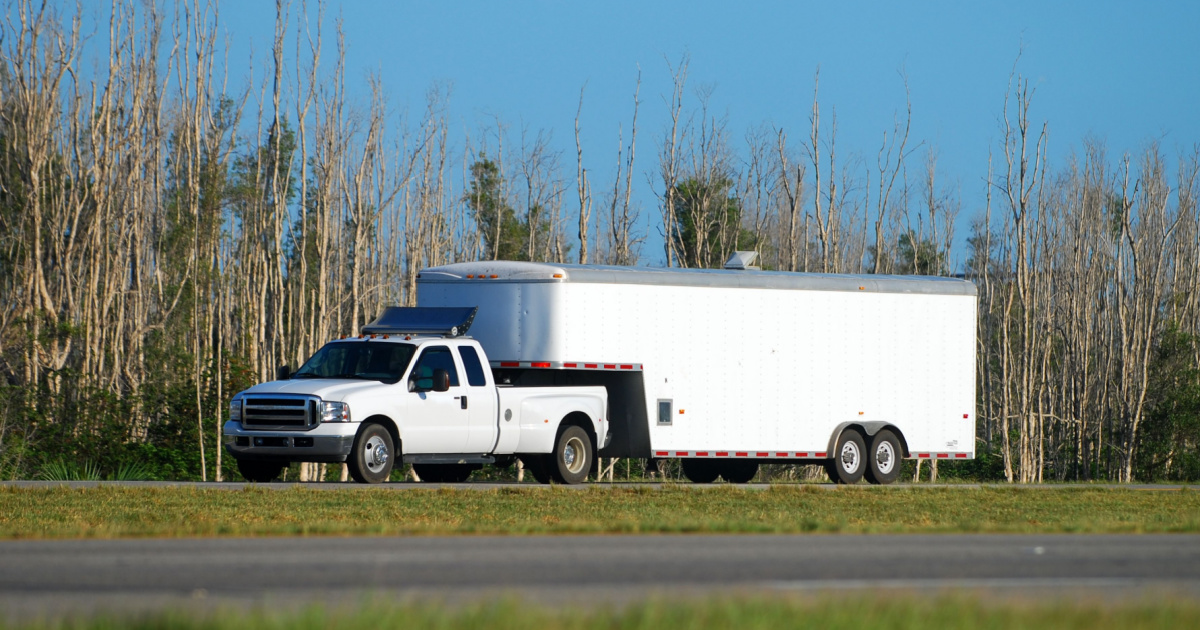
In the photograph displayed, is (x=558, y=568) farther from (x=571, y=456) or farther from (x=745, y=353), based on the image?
(x=745, y=353)

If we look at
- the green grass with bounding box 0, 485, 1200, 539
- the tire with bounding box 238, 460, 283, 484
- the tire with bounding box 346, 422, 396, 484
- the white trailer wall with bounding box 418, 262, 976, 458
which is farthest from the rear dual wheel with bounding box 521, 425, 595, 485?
the tire with bounding box 238, 460, 283, 484

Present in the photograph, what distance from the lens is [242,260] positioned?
41.2 meters

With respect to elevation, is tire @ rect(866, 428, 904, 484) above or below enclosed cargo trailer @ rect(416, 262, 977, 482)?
below

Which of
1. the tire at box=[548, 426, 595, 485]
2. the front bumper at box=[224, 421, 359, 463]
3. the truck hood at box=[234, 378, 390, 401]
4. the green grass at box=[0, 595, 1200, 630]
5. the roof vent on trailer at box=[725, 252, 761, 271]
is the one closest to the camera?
the green grass at box=[0, 595, 1200, 630]

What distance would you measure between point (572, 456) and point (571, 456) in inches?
0.8

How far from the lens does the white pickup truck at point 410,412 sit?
1950 centimetres

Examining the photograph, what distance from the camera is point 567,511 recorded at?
1612cm

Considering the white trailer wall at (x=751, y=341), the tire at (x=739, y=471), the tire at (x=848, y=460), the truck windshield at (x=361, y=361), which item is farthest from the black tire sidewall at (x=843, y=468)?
the truck windshield at (x=361, y=361)

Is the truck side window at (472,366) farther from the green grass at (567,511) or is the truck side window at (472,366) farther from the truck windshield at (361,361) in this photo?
the green grass at (567,511)

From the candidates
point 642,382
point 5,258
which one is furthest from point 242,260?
point 642,382

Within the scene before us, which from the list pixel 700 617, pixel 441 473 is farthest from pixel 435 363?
pixel 700 617

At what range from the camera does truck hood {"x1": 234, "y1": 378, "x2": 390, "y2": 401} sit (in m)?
19.5

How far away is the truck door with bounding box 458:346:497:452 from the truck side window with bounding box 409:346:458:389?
0.57 feet

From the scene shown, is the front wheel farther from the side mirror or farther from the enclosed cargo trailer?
the side mirror
